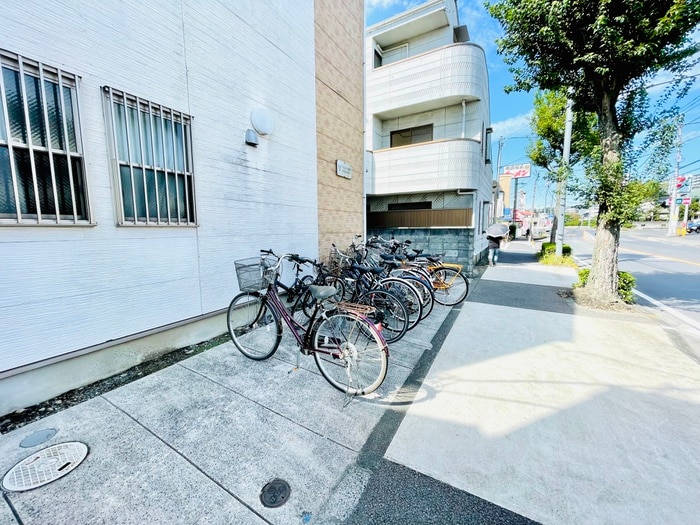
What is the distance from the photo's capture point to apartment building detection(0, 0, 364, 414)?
2271mm

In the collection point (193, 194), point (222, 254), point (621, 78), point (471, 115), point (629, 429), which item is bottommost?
point (629, 429)

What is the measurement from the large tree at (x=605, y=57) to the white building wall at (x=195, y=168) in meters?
3.96

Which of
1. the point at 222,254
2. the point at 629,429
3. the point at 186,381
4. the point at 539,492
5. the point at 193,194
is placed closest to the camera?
the point at 539,492

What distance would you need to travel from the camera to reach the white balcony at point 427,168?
8016mm

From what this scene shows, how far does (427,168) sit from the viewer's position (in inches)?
331

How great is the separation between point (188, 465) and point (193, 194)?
2800mm

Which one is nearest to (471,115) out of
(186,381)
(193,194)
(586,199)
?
(586,199)

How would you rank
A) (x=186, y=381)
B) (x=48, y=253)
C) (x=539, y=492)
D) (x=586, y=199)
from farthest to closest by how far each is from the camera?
(x=586, y=199), (x=186, y=381), (x=48, y=253), (x=539, y=492)

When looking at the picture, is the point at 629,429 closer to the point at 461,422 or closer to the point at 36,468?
the point at 461,422

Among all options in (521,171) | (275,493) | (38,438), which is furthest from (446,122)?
(521,171)

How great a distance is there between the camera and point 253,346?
3469mm

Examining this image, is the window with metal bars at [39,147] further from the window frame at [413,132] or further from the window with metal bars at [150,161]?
the window frame at [413,132]

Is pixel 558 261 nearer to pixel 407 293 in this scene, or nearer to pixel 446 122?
pixel 446 122

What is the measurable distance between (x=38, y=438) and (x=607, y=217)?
781cm
